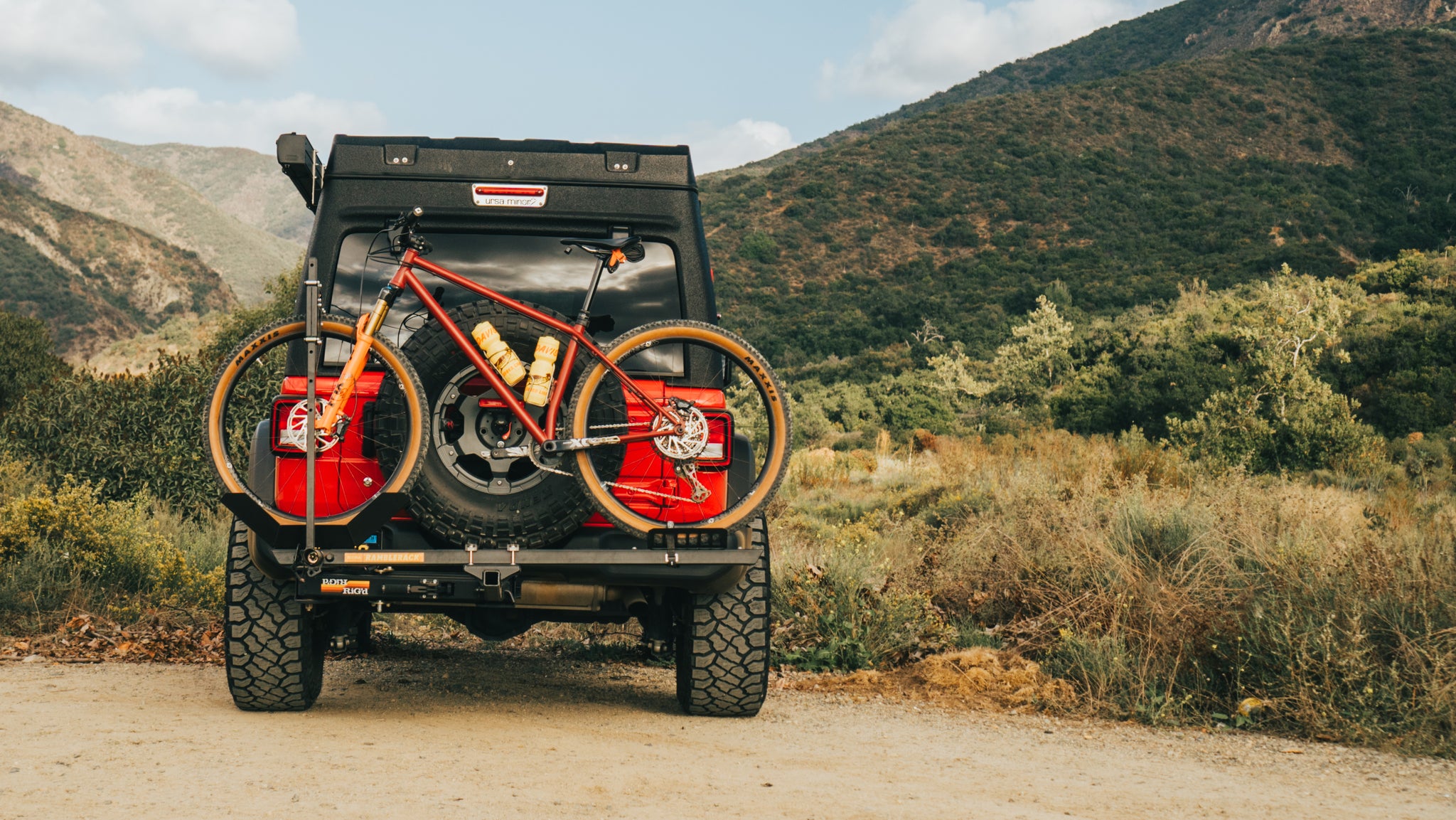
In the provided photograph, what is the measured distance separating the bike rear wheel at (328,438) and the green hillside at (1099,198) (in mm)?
35666

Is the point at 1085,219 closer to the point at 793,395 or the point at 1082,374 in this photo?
the point at 793,395

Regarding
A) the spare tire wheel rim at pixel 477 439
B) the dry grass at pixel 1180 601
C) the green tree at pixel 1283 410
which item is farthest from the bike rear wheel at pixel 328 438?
the green tree at pixel 1283 410

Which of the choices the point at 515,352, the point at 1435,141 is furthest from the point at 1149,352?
the point at 1435,141

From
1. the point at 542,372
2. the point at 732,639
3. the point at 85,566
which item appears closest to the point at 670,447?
the point at 542,372

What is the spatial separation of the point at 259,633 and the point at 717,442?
222 centimetres

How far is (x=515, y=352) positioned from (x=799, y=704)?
104 inches

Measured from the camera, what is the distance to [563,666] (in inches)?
287

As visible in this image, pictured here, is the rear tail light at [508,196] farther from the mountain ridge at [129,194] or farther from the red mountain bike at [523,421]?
the mountain ridge at [129,194]

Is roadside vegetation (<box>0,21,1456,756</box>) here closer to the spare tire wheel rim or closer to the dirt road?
the dirt road

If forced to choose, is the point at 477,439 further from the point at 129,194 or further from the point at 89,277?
the point at 129,194

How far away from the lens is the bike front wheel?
15.0 feet

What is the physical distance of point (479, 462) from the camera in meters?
4.74

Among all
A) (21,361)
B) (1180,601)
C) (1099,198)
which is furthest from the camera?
(1099,198)

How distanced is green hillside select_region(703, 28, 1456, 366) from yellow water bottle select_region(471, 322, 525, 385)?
3554cm
